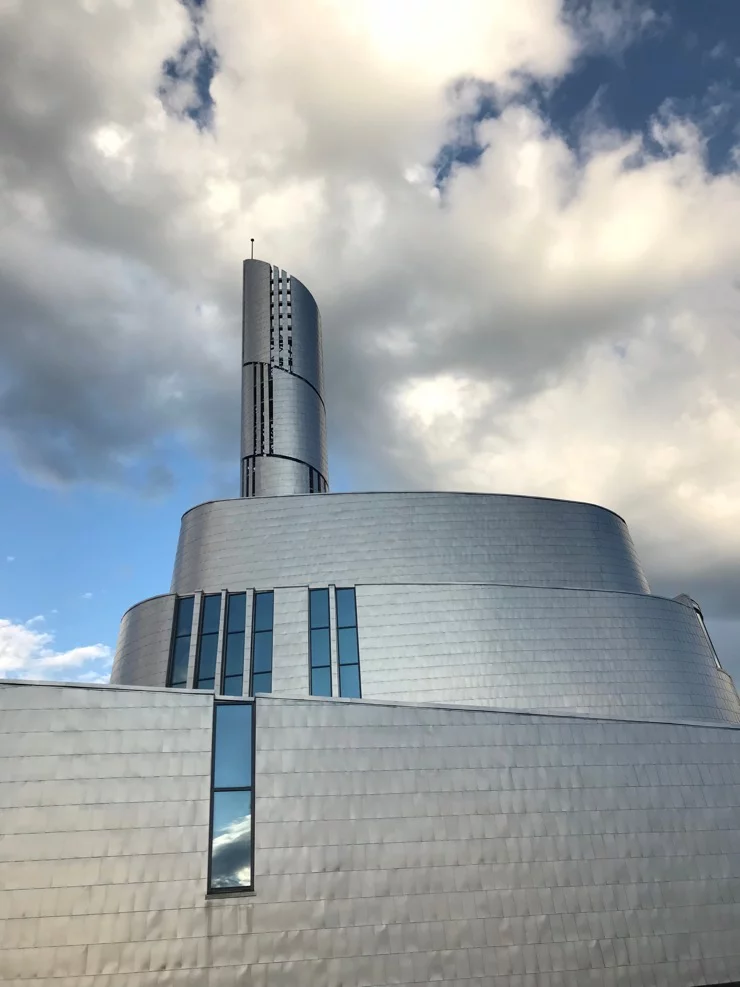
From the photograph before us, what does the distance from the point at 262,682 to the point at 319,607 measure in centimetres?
472

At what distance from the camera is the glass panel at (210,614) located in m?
35.2

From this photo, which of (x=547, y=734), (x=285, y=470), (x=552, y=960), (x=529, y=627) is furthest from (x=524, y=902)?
(x=285, y=470)

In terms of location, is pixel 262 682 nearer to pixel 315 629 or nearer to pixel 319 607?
pixel 315 629

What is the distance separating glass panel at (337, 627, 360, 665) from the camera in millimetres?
33406

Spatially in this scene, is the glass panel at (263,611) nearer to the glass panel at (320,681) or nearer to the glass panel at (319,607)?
the glass panel at (319,607)

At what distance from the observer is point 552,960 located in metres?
19.6

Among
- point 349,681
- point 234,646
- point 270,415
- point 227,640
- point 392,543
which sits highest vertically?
point 270,415

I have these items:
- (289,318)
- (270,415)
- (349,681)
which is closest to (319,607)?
(349,681)

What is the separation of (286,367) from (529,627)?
32764 mm

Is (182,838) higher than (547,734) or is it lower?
lower

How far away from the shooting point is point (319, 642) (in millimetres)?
33938

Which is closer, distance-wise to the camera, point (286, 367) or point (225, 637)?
point (225, 637)

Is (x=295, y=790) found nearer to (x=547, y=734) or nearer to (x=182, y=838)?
(x=182, y=838)

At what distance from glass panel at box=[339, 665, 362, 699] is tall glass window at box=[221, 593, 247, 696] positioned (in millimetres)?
4819
